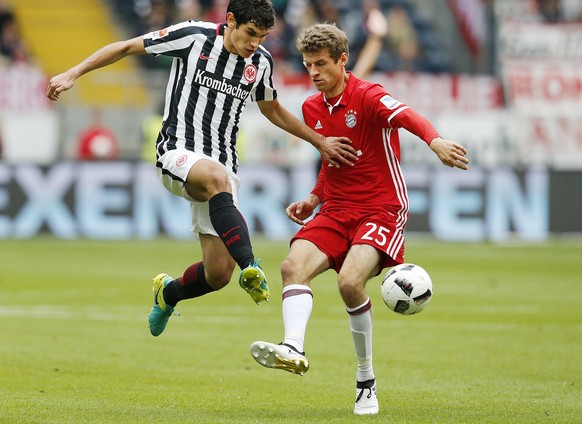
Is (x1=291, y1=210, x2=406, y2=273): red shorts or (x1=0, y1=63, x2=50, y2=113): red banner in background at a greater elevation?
(x1=0, y1=63, x2=50, y2=113): red banner in background

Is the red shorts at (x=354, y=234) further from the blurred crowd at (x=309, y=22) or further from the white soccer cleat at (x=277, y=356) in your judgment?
the blurred crowd at (x=309, y=22)

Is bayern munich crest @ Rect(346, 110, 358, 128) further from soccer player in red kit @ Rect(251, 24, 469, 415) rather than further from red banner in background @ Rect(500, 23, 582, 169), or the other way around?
red banner in background @ Rect(500, 23, 582, 169)

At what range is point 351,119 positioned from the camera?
24.4ft

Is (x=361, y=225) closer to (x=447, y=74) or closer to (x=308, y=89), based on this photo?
(x=308, y=89)

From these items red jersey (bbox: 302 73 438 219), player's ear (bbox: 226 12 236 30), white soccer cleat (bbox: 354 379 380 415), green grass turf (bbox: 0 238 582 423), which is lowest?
green grass turf (bbox: 0 238 582 423)

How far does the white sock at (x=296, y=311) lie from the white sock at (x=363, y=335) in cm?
34

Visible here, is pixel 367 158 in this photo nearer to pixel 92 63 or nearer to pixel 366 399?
pixel 366 399

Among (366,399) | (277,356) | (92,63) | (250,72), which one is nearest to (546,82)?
(250,72)

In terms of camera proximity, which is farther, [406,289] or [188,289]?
[188,289]

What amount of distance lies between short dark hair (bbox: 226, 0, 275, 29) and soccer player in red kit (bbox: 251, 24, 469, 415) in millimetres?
294

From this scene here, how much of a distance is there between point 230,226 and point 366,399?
4.16 ft

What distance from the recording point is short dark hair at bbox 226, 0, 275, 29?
741 cm

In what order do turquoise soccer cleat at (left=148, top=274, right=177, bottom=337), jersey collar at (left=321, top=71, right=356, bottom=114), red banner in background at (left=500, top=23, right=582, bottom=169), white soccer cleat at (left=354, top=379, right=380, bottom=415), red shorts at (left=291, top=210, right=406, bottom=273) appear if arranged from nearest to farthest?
white soccer cleat at (left=354, top=379, right=380, bottom=415)
red shorts at (left=291, top=210, right=406, bottom=273)
jersey collar at (left=321, top=71, right=356, bottom=114)
turquoise soccer cleat at (left=148, top=274, right=177, bottom=337)
red banner in background at (left=500, top=23, right=582, bottom=169)

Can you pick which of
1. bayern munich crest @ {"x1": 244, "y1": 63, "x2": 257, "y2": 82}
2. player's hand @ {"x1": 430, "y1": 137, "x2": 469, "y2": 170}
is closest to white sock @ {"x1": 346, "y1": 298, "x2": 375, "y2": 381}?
player's hand @ {"x1": 430, "y1": 137, "x2": 469, "y2": 170}
